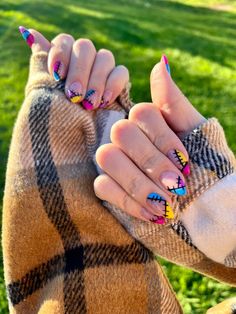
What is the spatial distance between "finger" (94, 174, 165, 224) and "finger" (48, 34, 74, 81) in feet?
1.31

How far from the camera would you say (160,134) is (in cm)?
133

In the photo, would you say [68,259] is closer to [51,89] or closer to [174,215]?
[174,215]

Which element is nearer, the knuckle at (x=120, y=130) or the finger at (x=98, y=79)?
the knuckle at (x=120, y=130)

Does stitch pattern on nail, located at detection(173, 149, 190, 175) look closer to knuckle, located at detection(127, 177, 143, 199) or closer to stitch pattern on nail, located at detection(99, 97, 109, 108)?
knuckle, located at detection(127, 177, 143, 199)

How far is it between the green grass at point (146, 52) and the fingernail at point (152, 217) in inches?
60.5

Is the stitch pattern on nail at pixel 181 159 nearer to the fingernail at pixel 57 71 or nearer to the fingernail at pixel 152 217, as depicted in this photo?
the fingernail at pixel 152 217

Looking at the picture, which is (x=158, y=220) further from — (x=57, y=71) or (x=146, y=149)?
(x=57, y=71)

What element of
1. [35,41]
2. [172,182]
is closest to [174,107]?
[172,182]

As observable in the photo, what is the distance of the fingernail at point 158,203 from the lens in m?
1.31

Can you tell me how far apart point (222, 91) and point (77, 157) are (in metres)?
4.48

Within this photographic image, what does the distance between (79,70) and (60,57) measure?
84 millimetres

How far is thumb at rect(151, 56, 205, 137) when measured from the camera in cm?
138

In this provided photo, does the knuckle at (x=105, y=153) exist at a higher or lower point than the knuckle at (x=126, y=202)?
higher

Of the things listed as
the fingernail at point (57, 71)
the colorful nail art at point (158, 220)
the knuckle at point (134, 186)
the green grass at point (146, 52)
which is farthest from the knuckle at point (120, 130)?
the green grass at point (146, 52)
